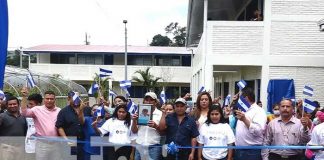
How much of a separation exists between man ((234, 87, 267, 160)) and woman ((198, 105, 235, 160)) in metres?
0.20

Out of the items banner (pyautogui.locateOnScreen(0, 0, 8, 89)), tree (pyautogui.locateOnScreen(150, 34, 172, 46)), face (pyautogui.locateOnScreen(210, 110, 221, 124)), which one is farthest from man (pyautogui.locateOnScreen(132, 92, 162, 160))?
tree (pyautogui.locateOnScreen(150, 34, 172, 46))

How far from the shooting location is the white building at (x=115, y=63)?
40.9 meters

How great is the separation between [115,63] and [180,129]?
36.0 metres

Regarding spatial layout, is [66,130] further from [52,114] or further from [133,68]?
[133,68]

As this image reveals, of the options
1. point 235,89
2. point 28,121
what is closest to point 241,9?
point 235,89

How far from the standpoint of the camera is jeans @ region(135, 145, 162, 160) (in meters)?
7.77

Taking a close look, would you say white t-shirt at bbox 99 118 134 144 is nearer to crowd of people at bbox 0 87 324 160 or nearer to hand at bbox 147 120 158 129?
crowd of people at bbox 0 87 324 160

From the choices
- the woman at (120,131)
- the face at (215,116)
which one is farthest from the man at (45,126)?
the face at (215,116)

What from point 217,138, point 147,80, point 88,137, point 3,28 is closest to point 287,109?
point 217,138

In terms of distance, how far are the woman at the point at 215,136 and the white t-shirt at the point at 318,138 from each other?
3.71 ft

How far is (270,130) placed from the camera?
22.5 ft

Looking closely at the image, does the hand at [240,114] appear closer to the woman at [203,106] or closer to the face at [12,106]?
the woman at [203,106]

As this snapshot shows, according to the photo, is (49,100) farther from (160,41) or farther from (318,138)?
(160,41)

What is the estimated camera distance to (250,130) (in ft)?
22.6
